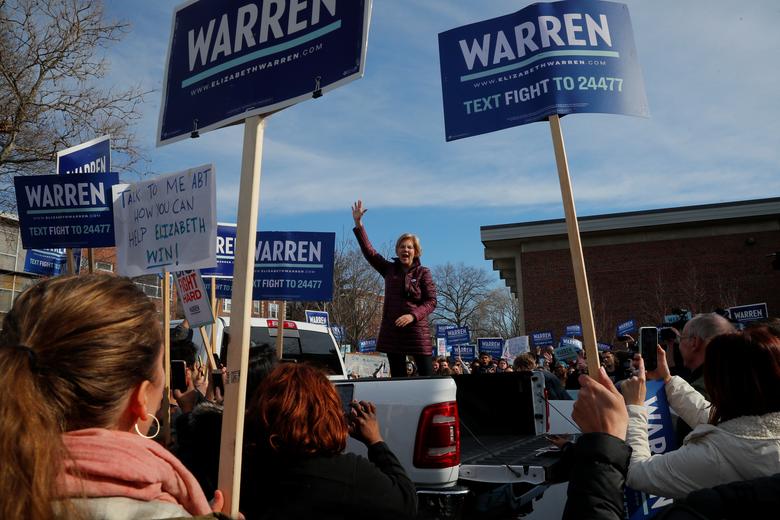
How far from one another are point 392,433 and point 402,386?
0.33 m

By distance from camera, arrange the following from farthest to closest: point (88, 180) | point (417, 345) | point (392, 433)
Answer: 1. point (88, 180)
2. point (417, 345)
3. point (392, 433)

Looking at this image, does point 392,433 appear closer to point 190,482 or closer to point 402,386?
point 402,386

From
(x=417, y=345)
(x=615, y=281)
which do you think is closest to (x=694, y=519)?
(x=417, y=345)

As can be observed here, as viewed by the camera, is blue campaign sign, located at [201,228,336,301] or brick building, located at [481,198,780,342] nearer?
Answer: blue campaign sign, located at [201,228,336,301]

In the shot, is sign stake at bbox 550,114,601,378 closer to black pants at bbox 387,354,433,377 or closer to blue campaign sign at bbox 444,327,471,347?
black pants at bbox 387,354,433,377

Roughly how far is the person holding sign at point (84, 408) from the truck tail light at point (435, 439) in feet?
9.60

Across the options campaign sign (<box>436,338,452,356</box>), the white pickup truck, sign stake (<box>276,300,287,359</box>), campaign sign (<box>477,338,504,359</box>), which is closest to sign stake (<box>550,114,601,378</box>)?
the white pickup truck

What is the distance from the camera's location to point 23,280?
33.8m

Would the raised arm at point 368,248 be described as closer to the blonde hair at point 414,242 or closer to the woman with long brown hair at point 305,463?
the blonde hair at point 414,242

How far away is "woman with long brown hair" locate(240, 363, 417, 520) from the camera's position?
2320 mm

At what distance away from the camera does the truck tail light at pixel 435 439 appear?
4.46m

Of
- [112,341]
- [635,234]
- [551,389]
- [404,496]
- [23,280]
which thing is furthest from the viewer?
[635,234]

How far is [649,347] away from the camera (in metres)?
3.61

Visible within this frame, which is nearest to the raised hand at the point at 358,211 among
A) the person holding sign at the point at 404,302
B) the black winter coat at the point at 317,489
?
the person holding sign at the point at 404,302
